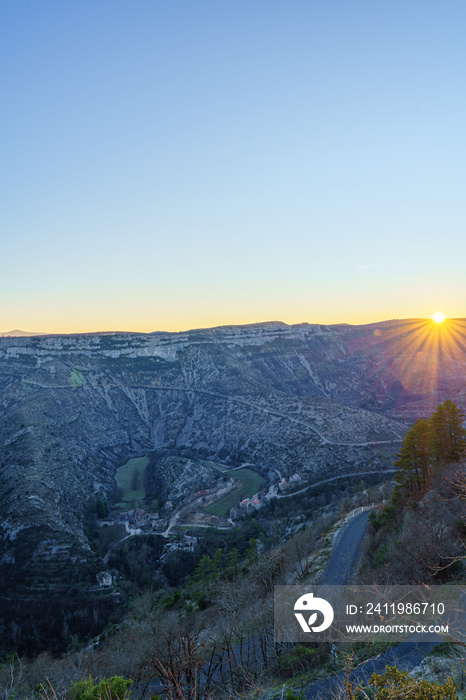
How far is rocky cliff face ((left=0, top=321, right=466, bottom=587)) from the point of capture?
5816 cm

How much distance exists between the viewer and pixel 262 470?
245ft

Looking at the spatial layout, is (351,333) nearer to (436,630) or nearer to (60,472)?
(60,472)

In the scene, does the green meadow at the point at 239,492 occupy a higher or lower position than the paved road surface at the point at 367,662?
lower

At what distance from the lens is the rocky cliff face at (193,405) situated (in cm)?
5816

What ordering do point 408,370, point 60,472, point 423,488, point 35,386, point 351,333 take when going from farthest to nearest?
point 351,333, point 408,370, point 35,386, point 60,472, point 423,488

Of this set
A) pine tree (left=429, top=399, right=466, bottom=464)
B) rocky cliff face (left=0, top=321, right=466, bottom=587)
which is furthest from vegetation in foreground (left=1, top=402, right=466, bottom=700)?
rocky cliff face (left=0, top=321, right=466, bottom=587)

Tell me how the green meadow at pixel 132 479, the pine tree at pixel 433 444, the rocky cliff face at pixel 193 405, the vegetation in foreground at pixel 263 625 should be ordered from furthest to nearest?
the green meadow at pixel 132 479 < the rocky cliff face at pixel 193 405 < the pine tree at pixel 433 444 < the vegetation in foreground at pixel 263 625

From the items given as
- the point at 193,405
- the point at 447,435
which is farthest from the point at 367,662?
the point at 193,405

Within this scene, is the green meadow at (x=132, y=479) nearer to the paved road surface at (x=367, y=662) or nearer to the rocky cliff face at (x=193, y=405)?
the rocky cliff face at (x=193, y=405)

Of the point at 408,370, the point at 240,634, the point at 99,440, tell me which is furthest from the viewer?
the point at 408,370

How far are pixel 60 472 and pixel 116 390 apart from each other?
149ft

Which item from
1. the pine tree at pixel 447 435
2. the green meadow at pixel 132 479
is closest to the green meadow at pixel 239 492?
the green meadow at pixel 132 479

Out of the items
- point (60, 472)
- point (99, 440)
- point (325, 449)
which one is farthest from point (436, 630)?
point (99, 440)

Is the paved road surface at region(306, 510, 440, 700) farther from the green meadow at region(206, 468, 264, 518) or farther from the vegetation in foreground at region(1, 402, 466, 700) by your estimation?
the green meadow at region(206, 468, 264, 518)
